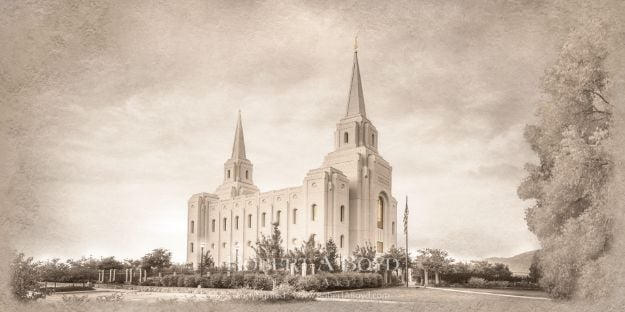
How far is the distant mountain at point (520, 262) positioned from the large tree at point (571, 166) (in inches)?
6.8

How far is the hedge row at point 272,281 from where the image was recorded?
39.6 ft

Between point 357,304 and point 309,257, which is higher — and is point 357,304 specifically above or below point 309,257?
below

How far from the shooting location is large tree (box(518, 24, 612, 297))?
7691 mm

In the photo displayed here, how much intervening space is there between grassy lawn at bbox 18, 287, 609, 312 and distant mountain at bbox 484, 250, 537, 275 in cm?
37

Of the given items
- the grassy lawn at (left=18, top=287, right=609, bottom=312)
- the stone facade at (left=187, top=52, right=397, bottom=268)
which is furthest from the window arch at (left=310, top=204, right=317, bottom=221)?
the grassy lawn at (left=18, top=287, right=609, bottom=312)

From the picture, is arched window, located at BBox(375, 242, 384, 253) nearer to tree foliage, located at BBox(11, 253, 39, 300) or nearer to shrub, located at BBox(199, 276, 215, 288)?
shrub, located at BBox(199, 276, 215, 288)

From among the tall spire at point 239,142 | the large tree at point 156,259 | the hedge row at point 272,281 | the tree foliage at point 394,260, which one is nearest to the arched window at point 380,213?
the tree foliage at point 394,260

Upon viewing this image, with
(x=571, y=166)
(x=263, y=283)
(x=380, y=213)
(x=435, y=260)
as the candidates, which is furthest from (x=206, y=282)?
(x=380, y=213)

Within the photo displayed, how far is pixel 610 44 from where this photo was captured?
7809 millimetres

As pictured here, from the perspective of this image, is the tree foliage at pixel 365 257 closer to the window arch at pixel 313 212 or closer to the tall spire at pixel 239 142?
the window arch at pixel 313 212

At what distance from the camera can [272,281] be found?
40.0 feet

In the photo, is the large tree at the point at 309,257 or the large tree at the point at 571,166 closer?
the large tree at the point at 571,166

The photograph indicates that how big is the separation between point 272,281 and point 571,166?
7227 mm

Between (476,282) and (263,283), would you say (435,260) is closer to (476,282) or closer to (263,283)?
(476,282)
